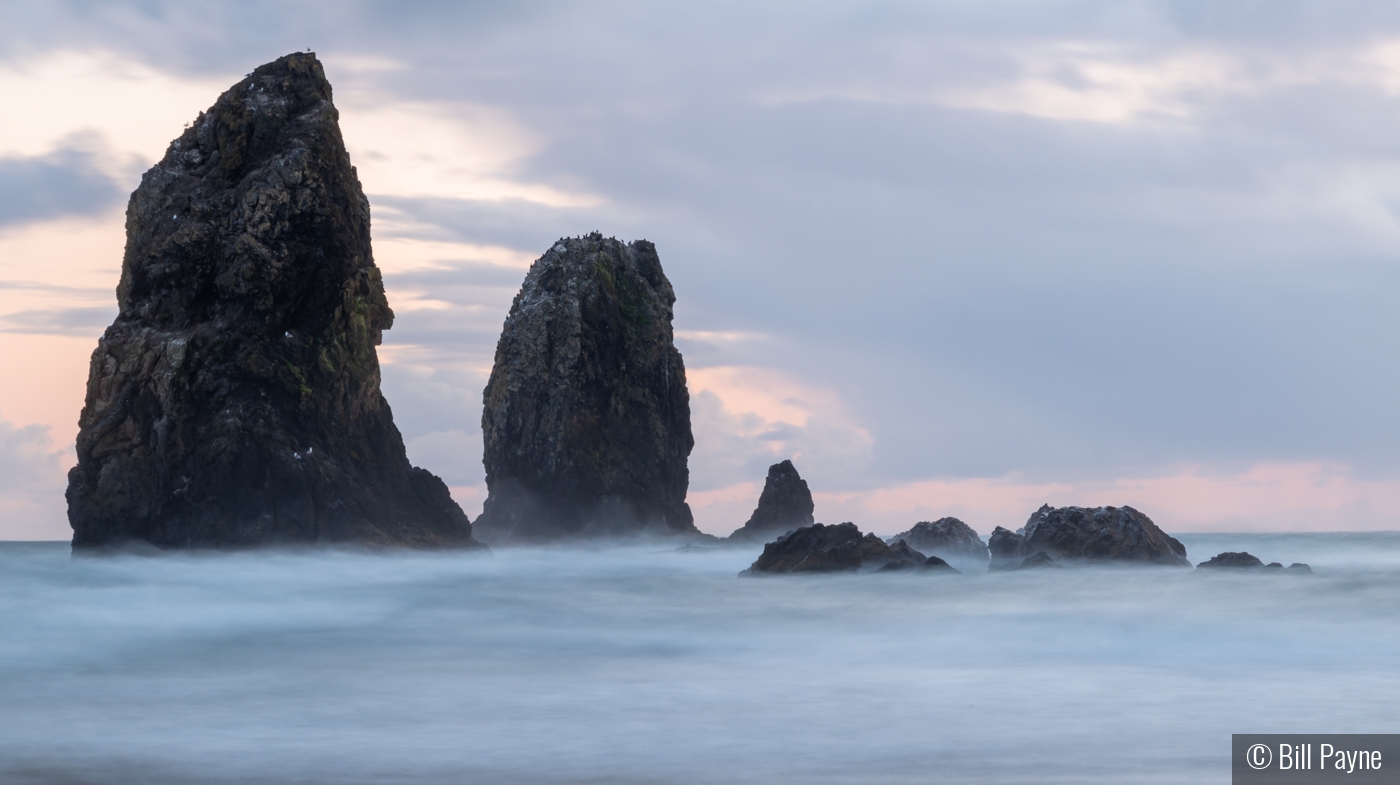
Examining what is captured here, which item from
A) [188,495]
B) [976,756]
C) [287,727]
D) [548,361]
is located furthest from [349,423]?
[976,756]

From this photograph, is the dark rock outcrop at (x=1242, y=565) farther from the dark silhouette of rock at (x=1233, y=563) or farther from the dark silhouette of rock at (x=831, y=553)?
the dark silhouette of rock at (x=831, y=553)

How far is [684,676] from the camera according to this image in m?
16.9

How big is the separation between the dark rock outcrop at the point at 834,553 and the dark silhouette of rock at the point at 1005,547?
19.2ft

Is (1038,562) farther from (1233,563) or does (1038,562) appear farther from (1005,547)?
(1005,547)

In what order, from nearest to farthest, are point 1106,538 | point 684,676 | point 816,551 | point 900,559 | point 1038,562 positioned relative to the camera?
1. point 684,676
2. point 900,559
3. point 1038,562
4. point 816,551
5. point 1106,538

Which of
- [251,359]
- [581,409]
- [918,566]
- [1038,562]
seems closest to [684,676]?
[918,566]

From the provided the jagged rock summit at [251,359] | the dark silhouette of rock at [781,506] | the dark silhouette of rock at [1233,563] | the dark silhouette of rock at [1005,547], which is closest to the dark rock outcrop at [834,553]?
the dark silhouette of rock at [1005,547]

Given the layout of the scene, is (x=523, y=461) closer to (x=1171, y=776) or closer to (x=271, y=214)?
(x=271, y=214)

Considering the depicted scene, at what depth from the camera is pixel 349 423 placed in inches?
1681

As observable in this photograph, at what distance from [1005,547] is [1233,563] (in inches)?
303

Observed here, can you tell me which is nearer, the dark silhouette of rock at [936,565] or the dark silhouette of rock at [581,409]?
the dark silhouette of rock at [936,565]

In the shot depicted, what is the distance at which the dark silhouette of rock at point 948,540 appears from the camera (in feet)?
145

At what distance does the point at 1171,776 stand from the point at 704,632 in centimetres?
1249

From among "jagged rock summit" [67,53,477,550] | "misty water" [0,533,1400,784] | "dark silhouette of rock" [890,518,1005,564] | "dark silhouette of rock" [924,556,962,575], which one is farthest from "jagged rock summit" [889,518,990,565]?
"jagged rock summit" [67,53,477,550]
